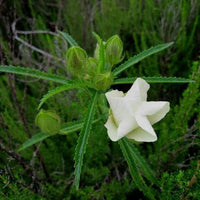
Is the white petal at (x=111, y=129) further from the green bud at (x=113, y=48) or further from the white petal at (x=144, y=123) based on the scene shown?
the green bud at (x=113, y=48)

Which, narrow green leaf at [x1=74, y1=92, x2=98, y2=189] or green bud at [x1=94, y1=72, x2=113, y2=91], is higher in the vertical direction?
green bud at [x1=94, y1=72, x2=113, y2=91]

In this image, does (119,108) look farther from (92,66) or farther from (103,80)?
(92,66)

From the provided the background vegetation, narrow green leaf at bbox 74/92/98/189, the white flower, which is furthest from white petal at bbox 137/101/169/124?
the background vegetation

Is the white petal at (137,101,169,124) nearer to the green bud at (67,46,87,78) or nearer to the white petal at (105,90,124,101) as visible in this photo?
the white petal at (105,90,124,101)

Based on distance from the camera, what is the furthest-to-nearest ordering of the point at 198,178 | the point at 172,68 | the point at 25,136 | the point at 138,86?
the point at 172,68 → the point at 25,136 → the point at 198,178 → the point at 138,86

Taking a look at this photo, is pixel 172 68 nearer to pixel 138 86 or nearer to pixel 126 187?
pixel 126 187

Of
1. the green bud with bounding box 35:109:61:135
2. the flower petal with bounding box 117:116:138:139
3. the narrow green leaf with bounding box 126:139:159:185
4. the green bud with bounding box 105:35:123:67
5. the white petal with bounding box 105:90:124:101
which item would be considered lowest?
the narrow green leaf with bounding box 126:139:159:185

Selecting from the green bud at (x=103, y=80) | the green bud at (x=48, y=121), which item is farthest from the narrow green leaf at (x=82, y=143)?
the green bud at (x=48, y=121)

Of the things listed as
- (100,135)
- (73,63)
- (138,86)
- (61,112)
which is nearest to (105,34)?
(61,112)
